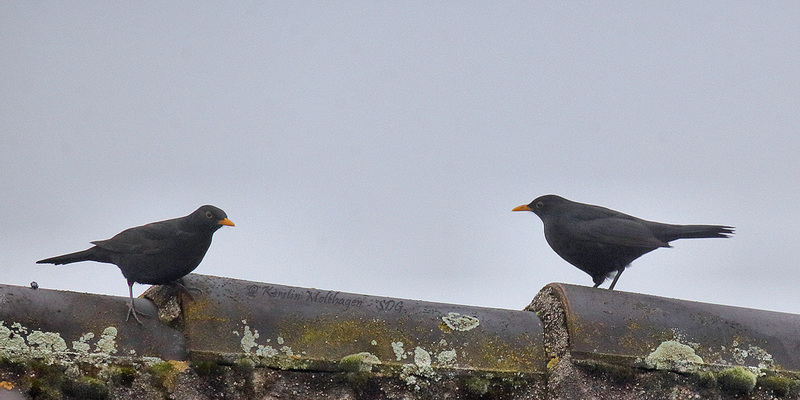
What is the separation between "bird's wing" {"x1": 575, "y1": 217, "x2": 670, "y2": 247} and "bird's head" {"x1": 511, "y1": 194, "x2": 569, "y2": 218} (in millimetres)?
239

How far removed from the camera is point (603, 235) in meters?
5.09

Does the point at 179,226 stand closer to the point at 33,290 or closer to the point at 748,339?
the point at 33,290

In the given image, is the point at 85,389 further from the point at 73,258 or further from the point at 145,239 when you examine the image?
the point at 73,258

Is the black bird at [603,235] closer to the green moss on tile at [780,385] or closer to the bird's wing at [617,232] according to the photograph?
the bird's wing at [617,232]

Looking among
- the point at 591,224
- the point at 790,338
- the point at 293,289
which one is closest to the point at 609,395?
the point at 790,338

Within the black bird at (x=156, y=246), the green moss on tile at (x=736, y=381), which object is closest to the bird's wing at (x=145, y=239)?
the black bird at (x=156, y=246)

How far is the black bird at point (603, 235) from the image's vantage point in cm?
501

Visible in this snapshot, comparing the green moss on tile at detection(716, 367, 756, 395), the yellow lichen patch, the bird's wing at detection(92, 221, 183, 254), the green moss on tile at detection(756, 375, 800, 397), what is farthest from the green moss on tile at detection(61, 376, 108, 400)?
the green moss on tile at detection(756, 375, 800, 397)

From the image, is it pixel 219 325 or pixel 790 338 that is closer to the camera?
pixel 219 325

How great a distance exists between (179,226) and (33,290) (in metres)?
1.03

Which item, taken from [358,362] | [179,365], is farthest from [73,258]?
[358,362]

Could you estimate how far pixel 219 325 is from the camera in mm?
3408

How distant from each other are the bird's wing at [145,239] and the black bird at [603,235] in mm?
2353

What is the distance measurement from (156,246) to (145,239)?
0.11 metres
